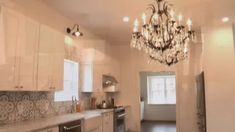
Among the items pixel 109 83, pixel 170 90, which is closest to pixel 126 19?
pixel 109 83

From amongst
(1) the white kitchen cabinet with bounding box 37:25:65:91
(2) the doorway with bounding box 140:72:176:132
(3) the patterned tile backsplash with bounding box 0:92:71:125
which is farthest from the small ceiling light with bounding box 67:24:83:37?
(2) the doorway with bounding box 140:72:176:132

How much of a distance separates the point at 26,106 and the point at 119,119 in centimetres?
345

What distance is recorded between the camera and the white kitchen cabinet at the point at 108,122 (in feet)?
18.0

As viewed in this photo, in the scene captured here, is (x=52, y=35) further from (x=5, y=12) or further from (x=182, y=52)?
(x=182, y=52)

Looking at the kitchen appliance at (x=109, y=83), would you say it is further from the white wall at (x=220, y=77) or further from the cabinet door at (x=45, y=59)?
the cabinet door at (x=45, y=59)

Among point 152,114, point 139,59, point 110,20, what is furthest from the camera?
point 152,114

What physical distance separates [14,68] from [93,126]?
2.26 meters

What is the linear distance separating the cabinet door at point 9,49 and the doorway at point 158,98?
933 cm

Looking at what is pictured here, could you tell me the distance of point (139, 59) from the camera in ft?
25.2

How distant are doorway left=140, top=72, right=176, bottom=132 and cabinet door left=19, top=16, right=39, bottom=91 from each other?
8.94m

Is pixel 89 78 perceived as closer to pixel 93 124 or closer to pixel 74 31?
pixel 74 31

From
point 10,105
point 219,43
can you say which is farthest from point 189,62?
point 10,105

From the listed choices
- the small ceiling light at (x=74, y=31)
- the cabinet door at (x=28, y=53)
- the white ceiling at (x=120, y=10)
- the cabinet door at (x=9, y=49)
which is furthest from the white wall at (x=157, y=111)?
the cabinet door at (x=9, y=49)

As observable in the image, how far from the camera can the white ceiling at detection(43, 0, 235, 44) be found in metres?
4.22
